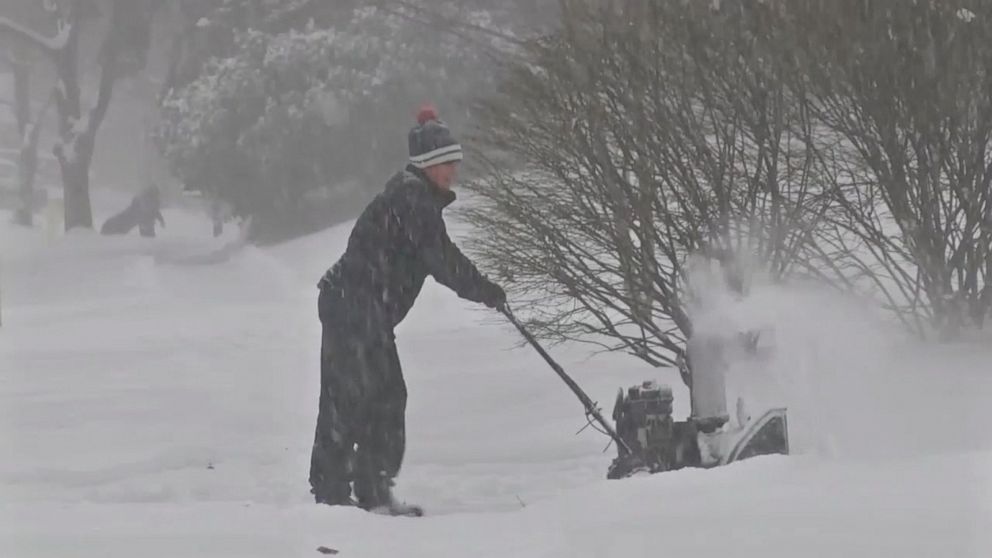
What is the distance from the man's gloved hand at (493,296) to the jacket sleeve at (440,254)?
0.12 ft

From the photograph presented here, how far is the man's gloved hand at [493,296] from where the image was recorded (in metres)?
5.26

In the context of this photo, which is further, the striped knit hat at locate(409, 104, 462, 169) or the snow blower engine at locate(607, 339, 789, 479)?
the striped knit hat at locate(409, 104, 462, 169)

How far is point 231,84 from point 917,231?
18.9 metres

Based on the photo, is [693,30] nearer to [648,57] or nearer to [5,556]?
[648,57]

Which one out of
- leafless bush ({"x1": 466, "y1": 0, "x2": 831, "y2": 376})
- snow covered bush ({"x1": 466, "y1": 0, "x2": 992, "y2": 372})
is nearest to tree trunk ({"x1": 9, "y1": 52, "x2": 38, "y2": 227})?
leafless bush ({"x1": 466, "y1": 0, "x2": 831, "y2": 376})

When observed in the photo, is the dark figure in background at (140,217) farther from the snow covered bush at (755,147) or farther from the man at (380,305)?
the man at (380,305)

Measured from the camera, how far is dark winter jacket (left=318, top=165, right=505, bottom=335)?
5203 mm

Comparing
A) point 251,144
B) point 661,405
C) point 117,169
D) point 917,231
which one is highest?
point 117,169

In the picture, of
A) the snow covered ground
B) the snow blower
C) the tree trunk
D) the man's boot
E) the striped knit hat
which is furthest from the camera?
the tree trunk

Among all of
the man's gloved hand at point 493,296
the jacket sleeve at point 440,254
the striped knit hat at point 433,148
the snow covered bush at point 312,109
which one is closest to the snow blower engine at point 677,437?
the man's gloved hand at point 493,296

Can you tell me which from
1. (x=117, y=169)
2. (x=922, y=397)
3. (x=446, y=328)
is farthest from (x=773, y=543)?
(x=117, y=169)

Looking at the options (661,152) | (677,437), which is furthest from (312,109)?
(677,437)

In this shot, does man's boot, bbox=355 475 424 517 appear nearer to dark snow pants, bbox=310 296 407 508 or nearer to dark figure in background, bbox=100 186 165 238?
dark snow pants, bbox=310 296 407 508

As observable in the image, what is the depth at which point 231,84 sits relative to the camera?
2567 cm
